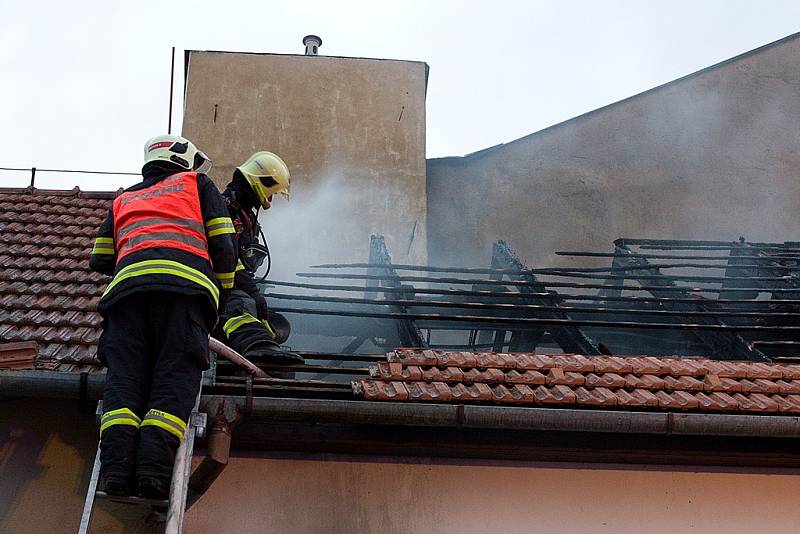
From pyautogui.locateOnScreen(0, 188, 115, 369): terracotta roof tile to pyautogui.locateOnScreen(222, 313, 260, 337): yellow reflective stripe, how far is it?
27.9 inches

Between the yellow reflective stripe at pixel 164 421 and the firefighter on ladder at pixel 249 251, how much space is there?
1.49m

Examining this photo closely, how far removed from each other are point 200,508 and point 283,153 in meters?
9.13

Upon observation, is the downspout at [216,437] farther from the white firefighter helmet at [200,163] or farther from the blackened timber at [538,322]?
the blackened timber at [538,322]

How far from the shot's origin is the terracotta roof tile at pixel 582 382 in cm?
443

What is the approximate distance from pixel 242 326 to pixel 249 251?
1.86ft

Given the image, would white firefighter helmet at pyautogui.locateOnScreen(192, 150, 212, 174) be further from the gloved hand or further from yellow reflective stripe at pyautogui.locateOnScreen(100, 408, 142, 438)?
yellow reflective stripe at pyautogui.locateOnScreen(100, 408, 142, 438)

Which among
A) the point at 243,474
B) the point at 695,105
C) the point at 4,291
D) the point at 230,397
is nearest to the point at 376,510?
the point at 243,474

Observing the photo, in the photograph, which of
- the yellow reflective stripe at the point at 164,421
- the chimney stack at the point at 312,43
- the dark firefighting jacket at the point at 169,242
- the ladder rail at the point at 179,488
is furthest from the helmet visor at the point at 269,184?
the chimney stack at the point at 312,43

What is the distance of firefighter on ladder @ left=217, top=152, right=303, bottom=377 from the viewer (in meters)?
4.94

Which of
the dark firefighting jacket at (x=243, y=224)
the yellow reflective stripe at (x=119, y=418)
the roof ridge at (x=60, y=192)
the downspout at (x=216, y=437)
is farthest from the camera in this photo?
the roof ridge at (x=60, y=192)

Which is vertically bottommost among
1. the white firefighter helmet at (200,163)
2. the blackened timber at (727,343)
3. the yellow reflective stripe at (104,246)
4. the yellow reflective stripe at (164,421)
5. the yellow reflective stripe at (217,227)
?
the yellow reflective stripe at (164,421)

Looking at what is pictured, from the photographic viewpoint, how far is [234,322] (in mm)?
4953

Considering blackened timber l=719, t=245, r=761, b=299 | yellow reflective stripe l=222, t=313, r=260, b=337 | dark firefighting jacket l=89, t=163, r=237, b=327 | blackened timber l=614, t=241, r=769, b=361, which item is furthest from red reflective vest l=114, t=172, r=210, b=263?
blackened timber l=719, t=245, r=761, b=299

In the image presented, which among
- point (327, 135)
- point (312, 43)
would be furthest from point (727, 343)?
point (312, 43)
